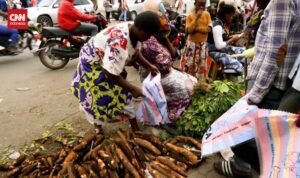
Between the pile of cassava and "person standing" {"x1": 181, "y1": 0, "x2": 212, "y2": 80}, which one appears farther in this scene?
"person standing" {"x1": 181, "y1": 0, "x2": 212, "y2": 80}

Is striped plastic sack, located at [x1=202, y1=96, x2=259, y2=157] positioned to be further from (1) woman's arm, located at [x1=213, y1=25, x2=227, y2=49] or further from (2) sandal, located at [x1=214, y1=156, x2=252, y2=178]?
(1) woman's arm, located at [x1=213, y1=25, x2=227, y2=49]

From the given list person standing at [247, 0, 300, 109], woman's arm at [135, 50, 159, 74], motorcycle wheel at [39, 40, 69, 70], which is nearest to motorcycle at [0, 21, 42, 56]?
motorcycle wheel at [39, 40, 69, 70]

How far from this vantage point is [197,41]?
16.9ft

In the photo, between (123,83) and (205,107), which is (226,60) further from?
(123,83)

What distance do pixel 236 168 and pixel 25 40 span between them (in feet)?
23.1

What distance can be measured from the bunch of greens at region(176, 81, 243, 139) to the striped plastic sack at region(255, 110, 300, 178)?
4.86ft

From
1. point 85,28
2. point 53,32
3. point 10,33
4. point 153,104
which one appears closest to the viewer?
point 153,104

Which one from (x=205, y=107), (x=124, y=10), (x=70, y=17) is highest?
(x=124, y=10)

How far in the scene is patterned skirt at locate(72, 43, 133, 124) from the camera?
354 cm

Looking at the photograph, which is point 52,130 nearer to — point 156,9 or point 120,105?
point 120,105

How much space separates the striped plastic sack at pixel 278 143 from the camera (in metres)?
1.97

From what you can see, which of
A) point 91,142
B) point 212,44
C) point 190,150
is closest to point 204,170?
point 190,150

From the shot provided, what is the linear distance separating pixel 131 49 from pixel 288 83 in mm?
1562

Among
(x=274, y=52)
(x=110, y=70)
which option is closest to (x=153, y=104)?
(x=110, y=70)
